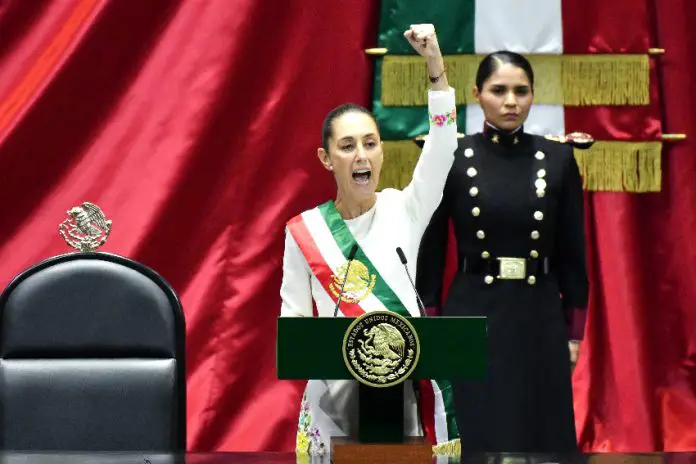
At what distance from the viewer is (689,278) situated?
328cm

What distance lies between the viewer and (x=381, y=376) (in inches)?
57.9

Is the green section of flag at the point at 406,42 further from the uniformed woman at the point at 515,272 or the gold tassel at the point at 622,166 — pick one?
the uniformed woman at the point at 515,272

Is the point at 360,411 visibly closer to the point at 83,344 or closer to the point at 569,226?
the point at 83,344

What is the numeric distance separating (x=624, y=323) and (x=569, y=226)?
710 mm

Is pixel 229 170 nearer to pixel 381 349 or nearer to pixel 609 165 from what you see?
pixel 609 165

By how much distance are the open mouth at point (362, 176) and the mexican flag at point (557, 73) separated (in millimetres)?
1152

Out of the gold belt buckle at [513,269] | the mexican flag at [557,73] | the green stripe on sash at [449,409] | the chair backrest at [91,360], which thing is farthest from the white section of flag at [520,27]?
the chair backrest at [91,360]

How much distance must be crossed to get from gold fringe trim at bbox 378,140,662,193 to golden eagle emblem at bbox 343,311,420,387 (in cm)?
168

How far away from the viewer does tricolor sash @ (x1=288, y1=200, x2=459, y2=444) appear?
189 centimetres

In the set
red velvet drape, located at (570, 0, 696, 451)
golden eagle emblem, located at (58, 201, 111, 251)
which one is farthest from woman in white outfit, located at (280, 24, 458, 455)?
red velvet drape, located at (570, 0, 696, 451)

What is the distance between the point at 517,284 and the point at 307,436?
2.87 feet

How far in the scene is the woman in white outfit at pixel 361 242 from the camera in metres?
1.90

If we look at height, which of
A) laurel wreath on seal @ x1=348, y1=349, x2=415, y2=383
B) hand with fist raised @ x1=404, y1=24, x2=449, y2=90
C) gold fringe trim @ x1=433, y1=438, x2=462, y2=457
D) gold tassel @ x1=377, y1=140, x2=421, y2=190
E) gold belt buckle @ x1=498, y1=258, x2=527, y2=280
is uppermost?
gold tassel @ x1=377, y1=140, x2=421, y2=190

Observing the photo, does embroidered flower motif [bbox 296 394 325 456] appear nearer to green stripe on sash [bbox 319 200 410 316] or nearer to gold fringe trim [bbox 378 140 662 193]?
green stripe on sash [bbox 319 200 410 316]
